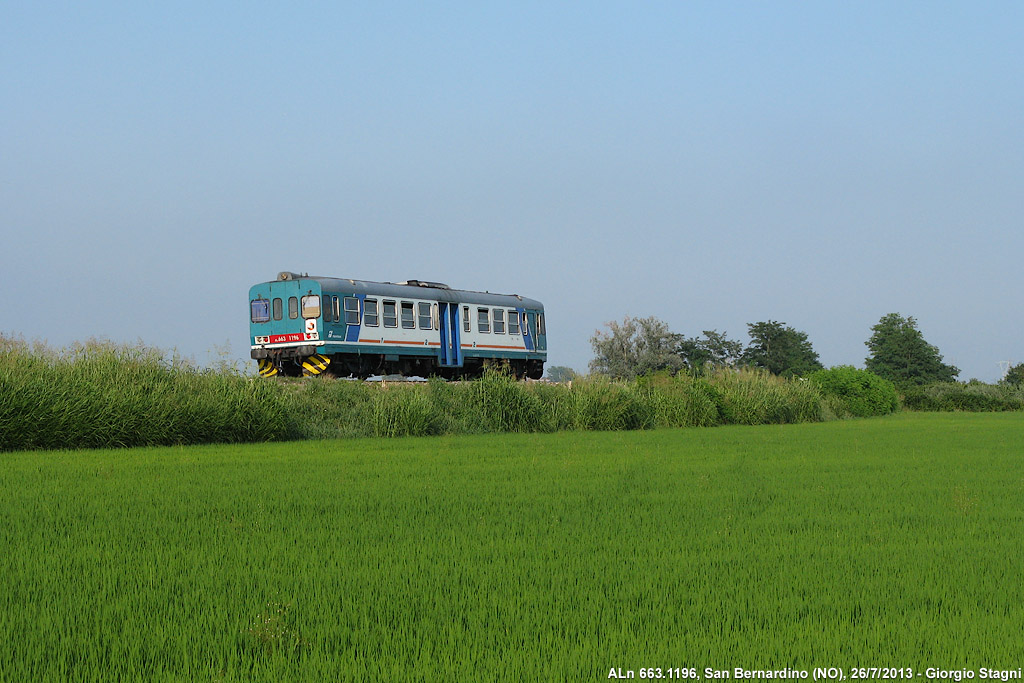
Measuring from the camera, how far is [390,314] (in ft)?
87.1

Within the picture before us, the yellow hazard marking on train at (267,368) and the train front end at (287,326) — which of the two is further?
the yellow hazard marking on train at (267,368)

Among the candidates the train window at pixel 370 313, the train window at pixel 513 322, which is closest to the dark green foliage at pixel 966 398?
the train window at pixel 513 322

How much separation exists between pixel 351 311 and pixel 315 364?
1.61 meters

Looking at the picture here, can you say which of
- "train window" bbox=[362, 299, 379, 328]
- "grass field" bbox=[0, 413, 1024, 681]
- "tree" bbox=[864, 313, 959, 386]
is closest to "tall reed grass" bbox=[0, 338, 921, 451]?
"grass field" bbox=[0, 413, 1024, 681]

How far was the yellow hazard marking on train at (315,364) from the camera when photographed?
25031 millimetres

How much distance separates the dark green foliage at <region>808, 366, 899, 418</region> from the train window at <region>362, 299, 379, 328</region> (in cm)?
1203

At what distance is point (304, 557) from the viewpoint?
5.06 m

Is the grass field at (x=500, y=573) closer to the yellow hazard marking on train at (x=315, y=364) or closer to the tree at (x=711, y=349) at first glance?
the yellow hazard marking on train at (x=315, y=364)

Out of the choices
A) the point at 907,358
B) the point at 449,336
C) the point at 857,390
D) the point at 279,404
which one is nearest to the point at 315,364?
the point at 449,336

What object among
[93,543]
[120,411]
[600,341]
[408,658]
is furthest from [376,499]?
[600,341]

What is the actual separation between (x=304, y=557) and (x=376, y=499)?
228cm

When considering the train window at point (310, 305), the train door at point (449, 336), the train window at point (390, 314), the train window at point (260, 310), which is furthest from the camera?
the train door at point (449, 336)

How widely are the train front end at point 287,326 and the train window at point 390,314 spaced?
7.13 feet

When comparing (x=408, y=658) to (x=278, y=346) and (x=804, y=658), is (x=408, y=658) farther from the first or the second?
(x=278, y=346)
